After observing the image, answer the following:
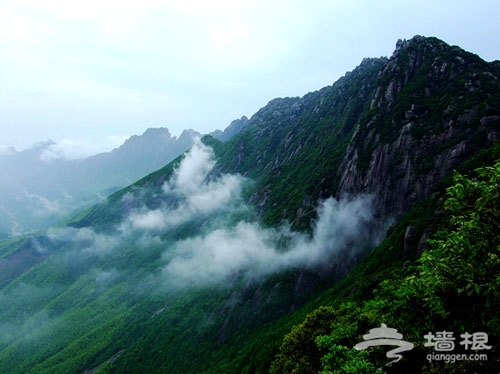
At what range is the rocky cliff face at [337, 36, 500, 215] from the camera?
145 meters

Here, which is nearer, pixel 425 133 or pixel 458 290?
pixel 458 290

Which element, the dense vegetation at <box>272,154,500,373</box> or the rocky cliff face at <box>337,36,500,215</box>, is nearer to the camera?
the dense vegetation at <box>272,154,500,373</box>

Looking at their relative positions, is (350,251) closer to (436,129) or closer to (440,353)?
(436,129)

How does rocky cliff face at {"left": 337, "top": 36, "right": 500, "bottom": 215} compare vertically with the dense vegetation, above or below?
above

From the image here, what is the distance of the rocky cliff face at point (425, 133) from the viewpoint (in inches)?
5704

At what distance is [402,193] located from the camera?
525 feet

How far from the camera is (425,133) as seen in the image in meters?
162

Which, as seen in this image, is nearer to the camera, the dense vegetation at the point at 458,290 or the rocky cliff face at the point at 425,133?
the dense vegetation at the point at 458,290

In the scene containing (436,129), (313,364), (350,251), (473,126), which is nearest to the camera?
(313,364)

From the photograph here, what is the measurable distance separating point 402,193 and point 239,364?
106m

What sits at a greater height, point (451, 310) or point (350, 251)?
point (451, 310)

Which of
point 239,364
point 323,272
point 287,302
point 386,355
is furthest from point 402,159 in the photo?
point 386,355

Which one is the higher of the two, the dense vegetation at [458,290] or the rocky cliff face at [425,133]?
the rocky cliff face at [425,133]

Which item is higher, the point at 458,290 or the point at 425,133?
the point at 425,133
